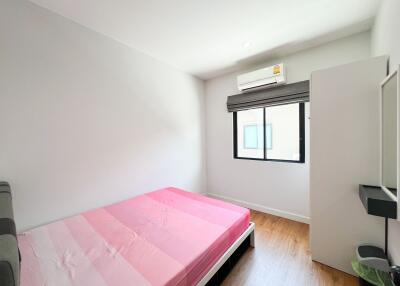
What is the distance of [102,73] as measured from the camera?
205 centimetres

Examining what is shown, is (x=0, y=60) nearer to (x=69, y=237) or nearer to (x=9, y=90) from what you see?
(x=9, y=90)

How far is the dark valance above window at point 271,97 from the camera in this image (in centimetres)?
237

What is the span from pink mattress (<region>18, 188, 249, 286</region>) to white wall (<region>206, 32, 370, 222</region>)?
1.14 meters

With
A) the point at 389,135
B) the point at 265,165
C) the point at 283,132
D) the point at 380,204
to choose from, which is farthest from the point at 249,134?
the point at 380,204

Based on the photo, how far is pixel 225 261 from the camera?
1466mm

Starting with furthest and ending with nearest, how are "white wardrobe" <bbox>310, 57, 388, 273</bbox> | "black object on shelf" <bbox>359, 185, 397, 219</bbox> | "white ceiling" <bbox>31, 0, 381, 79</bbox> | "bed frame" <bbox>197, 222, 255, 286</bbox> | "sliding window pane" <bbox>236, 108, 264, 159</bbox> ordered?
"sliding window pane" <bbox>236, 108, 264, 159</bbox>
"white ceiling" <bbox>31, 0, 381, 79</bbox>
"white wardrobe" <bbox>310, 57, 388, 273</bbox>
"bed frame" <bbox>197, 222, 255, 286</bbox>
"black object on shelf" <bbox>359, 185, 397, 219</bbox>

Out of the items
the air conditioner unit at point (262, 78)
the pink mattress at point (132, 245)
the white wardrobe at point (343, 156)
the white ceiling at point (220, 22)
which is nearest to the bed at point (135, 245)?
the pink mattress at point (132, 245)

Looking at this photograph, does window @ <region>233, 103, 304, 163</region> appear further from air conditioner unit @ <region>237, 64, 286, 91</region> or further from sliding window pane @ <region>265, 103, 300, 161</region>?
air conditioner unit @ <region>237, 64, 286, 91</region>

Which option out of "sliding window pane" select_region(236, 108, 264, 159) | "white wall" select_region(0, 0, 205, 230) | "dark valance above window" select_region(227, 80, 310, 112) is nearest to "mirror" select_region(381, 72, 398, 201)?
"dark valance above window" select_region(227, 80, 310, 112)

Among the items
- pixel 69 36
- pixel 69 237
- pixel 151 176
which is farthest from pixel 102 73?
pixel 69 237

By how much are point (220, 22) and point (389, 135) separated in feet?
5.88

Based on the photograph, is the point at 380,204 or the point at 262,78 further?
the point at 262,78

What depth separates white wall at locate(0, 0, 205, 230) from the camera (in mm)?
1494

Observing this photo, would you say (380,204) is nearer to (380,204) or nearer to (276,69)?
(380,204)
